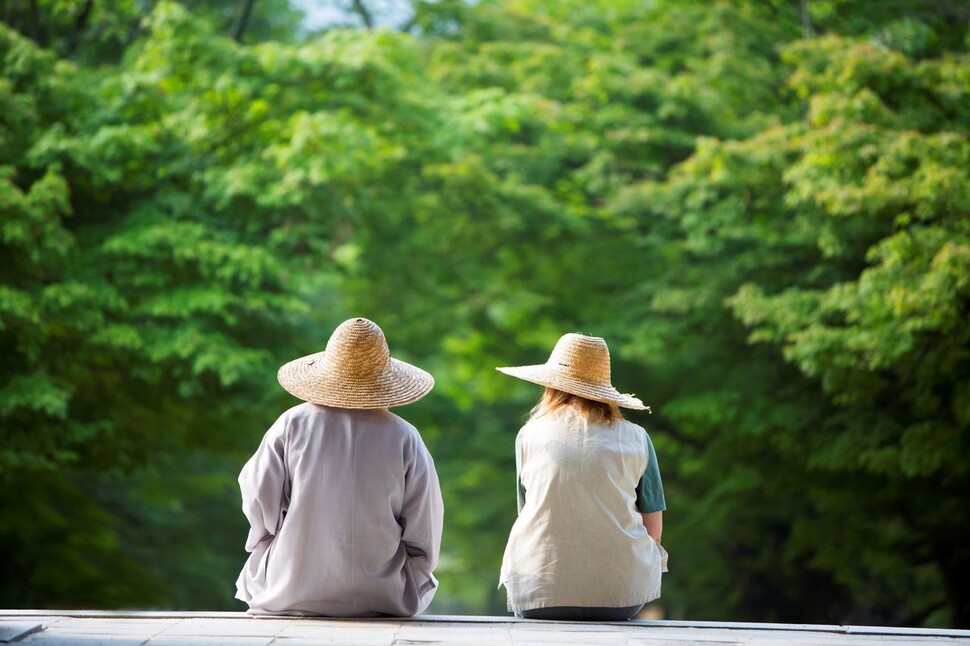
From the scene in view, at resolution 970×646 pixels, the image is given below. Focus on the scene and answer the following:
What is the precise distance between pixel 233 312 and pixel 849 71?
232 inches

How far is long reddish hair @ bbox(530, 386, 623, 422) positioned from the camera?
15.3 feet

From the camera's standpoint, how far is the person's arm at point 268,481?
436 centimetres

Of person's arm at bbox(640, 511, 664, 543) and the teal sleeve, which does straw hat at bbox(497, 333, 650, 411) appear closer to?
the teal sleeve

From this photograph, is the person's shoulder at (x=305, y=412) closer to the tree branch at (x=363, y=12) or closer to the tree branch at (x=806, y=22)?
the tree branch at (x=806, y=22)

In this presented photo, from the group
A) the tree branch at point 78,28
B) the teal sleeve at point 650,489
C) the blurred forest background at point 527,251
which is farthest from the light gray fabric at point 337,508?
the tree branch at point 78,28

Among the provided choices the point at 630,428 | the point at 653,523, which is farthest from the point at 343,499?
the point at 653,523

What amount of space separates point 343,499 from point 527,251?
387 inches

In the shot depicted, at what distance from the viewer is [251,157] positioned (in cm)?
1086

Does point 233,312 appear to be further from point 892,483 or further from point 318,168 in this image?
point 892,483

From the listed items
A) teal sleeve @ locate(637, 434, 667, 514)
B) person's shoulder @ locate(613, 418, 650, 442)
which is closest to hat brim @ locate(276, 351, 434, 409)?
person's shoulder @ locate(613, 418, 650, 442)

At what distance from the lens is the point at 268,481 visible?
172 inches

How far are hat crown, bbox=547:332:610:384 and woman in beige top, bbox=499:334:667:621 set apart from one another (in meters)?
0.04

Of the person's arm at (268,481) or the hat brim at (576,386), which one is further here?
the hat brim at (576,386)

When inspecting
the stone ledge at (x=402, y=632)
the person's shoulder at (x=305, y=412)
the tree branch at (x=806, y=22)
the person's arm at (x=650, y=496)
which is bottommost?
the stone ledge at (x=402, y=632)
